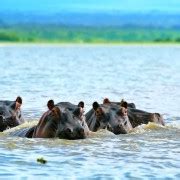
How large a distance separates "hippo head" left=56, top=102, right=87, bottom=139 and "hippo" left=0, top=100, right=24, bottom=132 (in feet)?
5.18

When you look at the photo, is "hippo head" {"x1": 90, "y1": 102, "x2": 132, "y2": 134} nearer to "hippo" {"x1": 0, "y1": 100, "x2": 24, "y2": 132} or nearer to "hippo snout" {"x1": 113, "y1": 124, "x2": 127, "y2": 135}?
"hippo snout" {"x1": 113, "y1": 124, "x2": 127, "y2": 135}

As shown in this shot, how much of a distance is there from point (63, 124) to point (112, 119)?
52.8 inches

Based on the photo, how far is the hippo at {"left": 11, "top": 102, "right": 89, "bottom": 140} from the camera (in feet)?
40.8

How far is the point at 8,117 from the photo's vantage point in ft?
46.2

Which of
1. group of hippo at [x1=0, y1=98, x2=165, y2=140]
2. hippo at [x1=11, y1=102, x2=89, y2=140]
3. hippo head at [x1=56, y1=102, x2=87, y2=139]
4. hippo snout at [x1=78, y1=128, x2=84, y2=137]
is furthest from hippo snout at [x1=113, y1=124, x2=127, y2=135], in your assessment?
hippo snout at [x1=78, y1=128, x2=84, y2=137]

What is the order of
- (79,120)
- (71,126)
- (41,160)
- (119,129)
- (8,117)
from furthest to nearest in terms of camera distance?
(8,117), (119,129), (79,120), (71,126), (41,160)

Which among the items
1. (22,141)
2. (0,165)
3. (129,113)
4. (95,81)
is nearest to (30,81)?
(95,81)

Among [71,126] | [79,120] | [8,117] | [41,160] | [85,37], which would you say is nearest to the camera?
[41,160]

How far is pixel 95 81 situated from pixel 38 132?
1884 cm

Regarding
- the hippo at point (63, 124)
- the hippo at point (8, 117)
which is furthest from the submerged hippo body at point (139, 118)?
the hippo at point (63, 124)

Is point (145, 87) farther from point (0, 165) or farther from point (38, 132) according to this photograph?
point (0, 165)

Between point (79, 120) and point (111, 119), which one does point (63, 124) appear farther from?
point (111, 119)

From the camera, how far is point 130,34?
14862cm

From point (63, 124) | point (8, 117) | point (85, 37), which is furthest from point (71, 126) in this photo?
point (85, 37)
